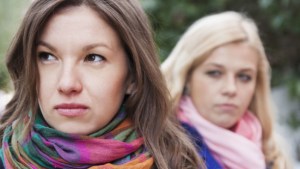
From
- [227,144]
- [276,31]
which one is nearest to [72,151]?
[227,144]

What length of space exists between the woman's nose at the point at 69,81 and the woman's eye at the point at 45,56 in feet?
0.21

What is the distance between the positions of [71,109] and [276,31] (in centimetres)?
355

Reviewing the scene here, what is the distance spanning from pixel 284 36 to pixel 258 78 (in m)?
2.62

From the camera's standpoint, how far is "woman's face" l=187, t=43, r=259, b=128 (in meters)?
2.27

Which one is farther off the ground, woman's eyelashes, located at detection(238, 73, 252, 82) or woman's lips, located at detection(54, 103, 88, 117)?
woman's eyelashes, located at detection(238, 73, 252, 82)

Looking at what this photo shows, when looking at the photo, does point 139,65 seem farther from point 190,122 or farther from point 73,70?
point 190,122

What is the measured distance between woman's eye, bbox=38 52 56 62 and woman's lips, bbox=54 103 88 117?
0.14m

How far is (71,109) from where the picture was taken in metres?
1.59

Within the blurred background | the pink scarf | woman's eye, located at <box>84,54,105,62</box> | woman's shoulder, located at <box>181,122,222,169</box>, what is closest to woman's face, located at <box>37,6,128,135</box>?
woman's eye, located at <box>84,54,105,62</box>

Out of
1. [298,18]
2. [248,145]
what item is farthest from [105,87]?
[298,18]

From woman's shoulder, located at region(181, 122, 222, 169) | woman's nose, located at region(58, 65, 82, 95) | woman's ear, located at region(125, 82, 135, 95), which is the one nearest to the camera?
woman's nose, located at region(58, 65, 82, 95)

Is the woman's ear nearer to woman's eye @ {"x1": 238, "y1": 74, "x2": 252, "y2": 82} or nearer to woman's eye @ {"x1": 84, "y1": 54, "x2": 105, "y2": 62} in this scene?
woman's eye @ {"x1": 84, "y1": 54, "x2": 105, "y2": 62}

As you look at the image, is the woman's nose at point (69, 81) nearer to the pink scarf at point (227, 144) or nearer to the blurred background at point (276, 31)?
the pink scarf at point (227, 144)

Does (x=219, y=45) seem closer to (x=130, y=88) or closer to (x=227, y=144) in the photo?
(x=227, y=144)
